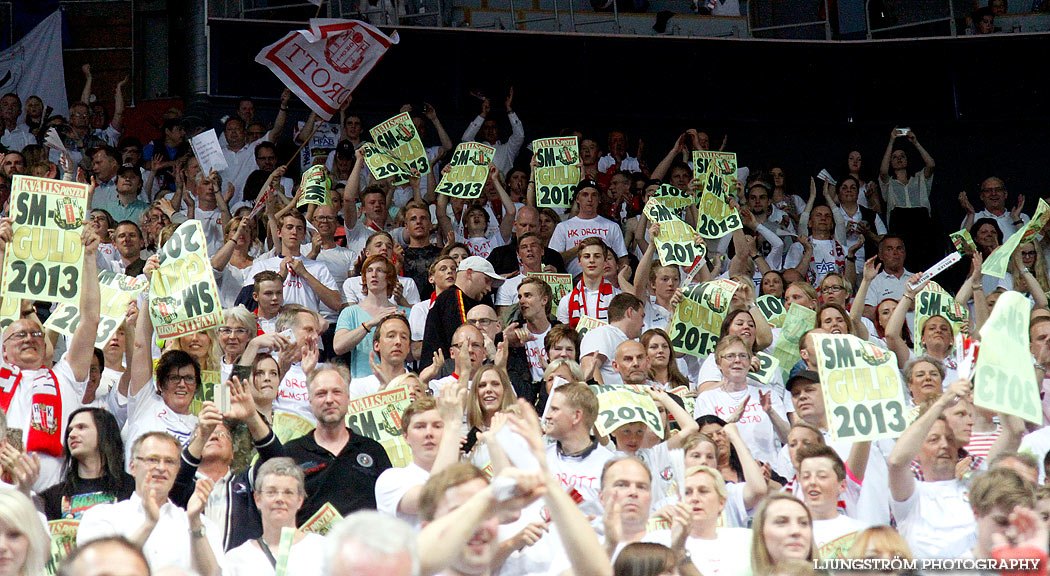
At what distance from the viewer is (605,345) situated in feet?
27.1

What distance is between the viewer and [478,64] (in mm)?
14734

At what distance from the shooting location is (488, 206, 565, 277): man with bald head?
10086 millimetres

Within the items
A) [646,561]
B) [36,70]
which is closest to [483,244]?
[646,561]

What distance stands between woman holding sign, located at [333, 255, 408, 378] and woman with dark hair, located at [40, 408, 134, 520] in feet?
8.47

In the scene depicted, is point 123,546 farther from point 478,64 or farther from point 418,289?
point 478,64

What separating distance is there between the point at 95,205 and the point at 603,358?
537 centimetres

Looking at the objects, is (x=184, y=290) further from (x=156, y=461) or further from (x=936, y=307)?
(x=936, y=307)

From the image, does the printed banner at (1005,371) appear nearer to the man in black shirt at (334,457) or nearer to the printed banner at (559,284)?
the man in black shirt at (334,457)

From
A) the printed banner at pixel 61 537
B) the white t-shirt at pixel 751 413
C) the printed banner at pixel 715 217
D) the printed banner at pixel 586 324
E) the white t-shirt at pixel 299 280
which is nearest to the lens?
the printed banner at pixel 61 537

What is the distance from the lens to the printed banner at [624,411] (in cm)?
635

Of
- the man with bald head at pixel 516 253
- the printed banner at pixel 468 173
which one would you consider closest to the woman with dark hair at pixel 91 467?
the man with bald head at pixel 516 253

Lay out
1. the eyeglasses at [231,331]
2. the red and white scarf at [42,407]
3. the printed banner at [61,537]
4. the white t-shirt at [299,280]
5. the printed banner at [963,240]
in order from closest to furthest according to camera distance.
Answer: the printed banner at [61,537] → the red and white scarf at [42,407] → the eyeglasses at [231,331] → the white t-shirt at [299,280] → the printed banner at [963,240]

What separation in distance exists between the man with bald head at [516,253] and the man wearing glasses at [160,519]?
4704 millimetres

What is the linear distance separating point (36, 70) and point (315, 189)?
664cm
